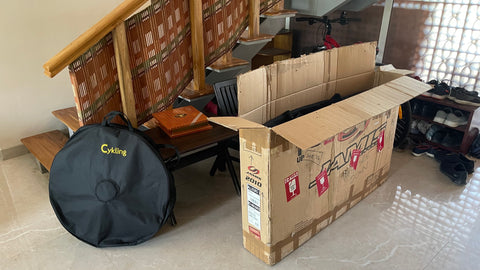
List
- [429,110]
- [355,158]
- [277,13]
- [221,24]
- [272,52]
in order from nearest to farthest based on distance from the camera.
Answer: [355,158] → [221,24] → [277,13] → [429,110] → [272,52]

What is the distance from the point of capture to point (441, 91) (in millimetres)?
2885

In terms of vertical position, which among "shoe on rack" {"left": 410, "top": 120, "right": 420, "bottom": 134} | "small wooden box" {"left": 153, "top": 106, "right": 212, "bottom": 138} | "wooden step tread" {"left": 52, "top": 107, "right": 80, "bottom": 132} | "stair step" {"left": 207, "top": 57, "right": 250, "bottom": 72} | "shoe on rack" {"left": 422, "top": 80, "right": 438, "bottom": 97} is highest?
"stair step" {"left": 207, "top": 57, "right": 250, "bottom": 72}

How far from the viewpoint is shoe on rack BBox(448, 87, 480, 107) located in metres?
2.69

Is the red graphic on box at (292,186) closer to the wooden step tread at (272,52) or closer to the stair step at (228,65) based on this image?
the stair step at (228,65)

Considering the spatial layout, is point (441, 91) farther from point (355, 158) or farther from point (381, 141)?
point (355, 158)

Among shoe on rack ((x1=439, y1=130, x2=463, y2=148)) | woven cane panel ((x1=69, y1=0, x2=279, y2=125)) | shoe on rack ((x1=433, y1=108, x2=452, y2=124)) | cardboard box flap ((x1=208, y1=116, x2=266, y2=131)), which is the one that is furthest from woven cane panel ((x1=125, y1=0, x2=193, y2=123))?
shoe on rack ((x1=439, y1=130, x2=463, y2=148))

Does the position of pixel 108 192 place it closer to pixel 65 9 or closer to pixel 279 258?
pixel 279 258

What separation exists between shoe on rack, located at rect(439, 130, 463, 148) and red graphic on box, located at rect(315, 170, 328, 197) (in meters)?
1.53

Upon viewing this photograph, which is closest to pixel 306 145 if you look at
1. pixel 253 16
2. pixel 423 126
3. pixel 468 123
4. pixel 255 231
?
pixel 255 231

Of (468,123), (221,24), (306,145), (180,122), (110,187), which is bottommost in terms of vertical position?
(468,123)

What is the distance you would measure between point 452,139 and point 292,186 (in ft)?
6.05

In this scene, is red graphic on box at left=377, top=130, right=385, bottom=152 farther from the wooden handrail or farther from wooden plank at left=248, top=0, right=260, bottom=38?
the wooden handrail

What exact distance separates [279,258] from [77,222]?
1.09 meters

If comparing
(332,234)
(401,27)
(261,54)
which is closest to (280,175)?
(332,234)
